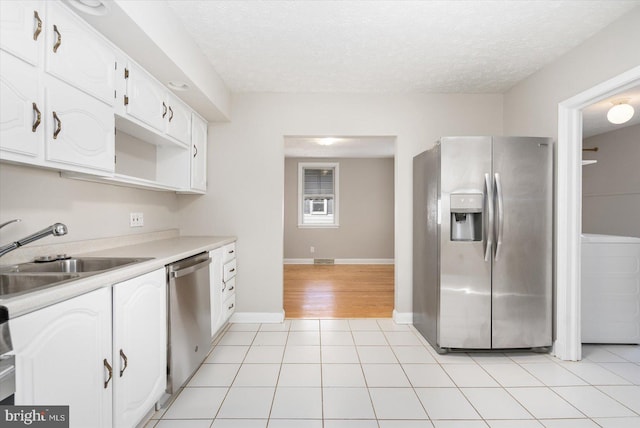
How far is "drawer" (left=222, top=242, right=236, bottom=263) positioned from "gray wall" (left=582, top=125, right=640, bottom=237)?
17.7 ft

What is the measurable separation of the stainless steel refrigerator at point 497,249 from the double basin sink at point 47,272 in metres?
2.26

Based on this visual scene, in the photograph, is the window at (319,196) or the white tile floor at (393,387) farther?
the window at (319,196)

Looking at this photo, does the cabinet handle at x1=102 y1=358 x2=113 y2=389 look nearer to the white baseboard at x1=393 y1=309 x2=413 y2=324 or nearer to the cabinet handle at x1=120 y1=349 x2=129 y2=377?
the cabinet handle at x1=120 y1=349 x2=129 y2=377

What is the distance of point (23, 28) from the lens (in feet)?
4.04

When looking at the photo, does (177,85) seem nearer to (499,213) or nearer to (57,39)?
(57,39)

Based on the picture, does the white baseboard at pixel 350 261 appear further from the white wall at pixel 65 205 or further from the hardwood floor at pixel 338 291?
the white wall at pixel 65 205

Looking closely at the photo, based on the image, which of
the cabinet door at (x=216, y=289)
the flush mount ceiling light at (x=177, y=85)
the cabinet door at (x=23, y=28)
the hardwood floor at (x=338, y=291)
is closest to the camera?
the cabinet door at (x=23, y=28)

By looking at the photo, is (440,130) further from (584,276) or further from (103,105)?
(103,105)

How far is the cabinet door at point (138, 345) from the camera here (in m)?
1.39

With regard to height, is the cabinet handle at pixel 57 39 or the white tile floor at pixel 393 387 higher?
the cabinet handle at pixel 57 39

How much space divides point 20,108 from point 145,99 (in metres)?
0.94

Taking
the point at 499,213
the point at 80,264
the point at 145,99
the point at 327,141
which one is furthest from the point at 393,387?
the point at 327,141

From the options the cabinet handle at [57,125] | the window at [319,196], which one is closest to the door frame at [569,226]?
the cabinet handle at [57,125]

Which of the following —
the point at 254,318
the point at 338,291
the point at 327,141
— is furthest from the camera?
the point at 327,141
